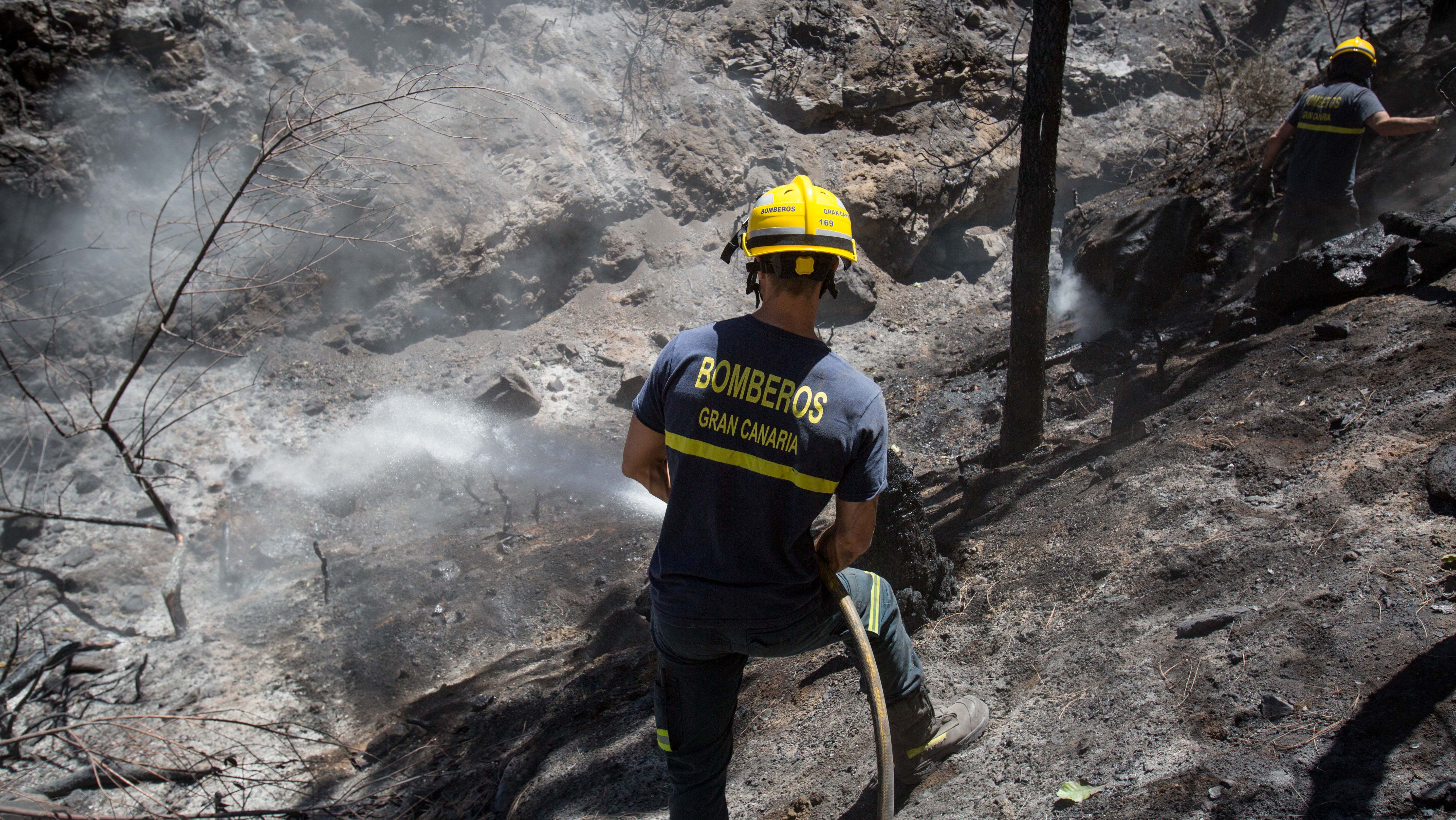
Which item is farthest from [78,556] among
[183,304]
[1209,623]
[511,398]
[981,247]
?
[981,247]

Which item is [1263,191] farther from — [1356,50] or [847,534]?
[847,534]

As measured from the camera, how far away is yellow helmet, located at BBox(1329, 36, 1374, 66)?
5.35 meters

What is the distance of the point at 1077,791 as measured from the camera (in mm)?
2305

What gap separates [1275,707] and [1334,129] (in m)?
4.97

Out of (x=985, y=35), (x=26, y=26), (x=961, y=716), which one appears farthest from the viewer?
(x=985, y=35)

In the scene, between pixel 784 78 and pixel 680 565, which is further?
pixel 784 78

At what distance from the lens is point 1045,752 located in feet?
8.33

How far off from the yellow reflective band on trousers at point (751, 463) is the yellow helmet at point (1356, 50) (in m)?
5.93

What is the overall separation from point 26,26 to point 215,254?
17.3 feet

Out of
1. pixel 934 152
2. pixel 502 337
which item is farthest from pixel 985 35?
pixel 502 337

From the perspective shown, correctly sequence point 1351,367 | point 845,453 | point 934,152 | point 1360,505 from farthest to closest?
point 934,152 → point 1351,367 → point 1360,505 → point 845,453

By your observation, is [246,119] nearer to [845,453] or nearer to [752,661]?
[752,661]

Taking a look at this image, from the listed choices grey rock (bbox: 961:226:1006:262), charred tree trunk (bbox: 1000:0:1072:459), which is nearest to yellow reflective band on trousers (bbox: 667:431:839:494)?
charred tree trunk (bbox: 1000:0:1072:459)

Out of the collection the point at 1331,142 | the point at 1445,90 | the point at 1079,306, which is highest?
the point at 1445,90
